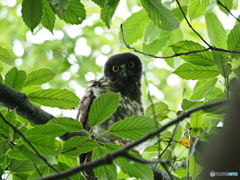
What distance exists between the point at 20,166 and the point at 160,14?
1.40 m

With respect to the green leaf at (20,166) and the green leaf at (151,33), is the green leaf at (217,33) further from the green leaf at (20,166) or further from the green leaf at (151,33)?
the green leaf at (20,166)

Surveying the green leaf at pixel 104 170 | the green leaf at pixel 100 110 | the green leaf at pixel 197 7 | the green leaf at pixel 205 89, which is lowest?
the green leaf at pixel 104 170

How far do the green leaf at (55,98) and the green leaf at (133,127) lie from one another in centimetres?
61

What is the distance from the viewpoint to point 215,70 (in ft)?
9.51

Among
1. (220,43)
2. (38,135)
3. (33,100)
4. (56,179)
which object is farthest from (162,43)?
(56,179)

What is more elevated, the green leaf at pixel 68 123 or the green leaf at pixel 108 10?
the green leaf at pixel 108 10

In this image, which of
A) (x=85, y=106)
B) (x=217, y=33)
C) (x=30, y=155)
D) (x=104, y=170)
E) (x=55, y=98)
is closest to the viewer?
(x=30, y=155)

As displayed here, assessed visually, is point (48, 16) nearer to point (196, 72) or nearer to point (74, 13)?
point (74, 13)

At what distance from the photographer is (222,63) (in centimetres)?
266

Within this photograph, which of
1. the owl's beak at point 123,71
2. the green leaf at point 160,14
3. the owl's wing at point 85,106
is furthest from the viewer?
the owl's beak at point 123,71

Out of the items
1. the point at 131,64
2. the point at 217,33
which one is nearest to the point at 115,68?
the point at 131,64

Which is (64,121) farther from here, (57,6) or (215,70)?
(215,70)

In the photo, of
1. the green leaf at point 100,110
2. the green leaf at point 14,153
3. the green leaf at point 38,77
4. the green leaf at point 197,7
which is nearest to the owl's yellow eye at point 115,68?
the green leaf at point 197,7

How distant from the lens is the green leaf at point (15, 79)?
2.71 m
